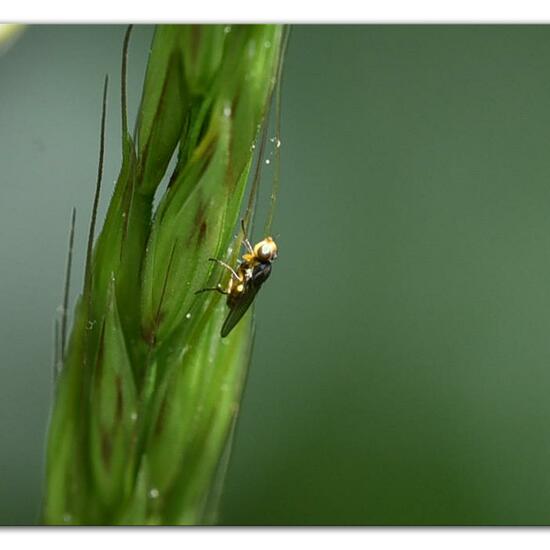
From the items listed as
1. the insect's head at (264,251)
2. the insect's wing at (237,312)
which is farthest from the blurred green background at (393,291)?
the insect's wing at (237,312)

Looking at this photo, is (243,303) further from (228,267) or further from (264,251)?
(264,251)

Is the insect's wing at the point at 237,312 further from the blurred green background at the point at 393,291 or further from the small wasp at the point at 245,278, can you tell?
the blurred green background at the point at 393,291

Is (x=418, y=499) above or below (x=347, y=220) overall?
below

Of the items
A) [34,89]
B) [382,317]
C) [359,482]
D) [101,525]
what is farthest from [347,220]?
[101,525]

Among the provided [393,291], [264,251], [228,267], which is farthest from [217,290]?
[393,291]

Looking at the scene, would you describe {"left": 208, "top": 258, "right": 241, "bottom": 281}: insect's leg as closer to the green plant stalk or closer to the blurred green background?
the green plant stalk
